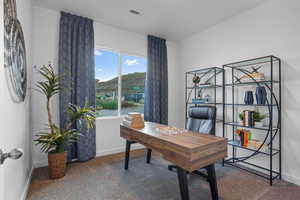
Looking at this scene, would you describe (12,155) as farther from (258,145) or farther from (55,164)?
(258,145)

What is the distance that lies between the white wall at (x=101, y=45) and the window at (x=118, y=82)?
0.63 ft

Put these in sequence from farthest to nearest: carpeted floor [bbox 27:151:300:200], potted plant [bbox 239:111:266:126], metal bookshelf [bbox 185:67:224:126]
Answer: metal bookshelf [bbox 185:67:224:126] < potted plant [bbox 239:111:266:126] < carpeted floor [bbox 27:151:300:200]

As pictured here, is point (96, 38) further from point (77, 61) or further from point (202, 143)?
point (202, 143)

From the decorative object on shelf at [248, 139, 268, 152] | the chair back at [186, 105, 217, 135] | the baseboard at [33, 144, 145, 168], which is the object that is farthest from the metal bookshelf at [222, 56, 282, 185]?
the baseboard at [33, 144, 145, 168]

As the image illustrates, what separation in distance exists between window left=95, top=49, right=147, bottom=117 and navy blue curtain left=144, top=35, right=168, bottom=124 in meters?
0.20

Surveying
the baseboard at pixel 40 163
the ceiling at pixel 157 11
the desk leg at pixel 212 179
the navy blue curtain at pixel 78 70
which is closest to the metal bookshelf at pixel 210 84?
the ceiling at pixel 157 11

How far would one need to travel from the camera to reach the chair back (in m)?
2.09

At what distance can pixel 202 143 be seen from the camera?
4.57 ft

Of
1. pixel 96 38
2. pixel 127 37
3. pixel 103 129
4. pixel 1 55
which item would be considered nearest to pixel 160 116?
pixel 103 129

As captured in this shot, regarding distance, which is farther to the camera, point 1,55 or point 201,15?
point 201,15

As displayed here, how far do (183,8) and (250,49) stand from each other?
137cm

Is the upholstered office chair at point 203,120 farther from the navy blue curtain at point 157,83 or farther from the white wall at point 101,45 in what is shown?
the white wall at point 101,45

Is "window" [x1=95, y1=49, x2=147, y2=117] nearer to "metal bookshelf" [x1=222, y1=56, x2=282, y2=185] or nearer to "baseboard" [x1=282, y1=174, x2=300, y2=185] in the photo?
"metal bookshelf" [x1=222, y1=56, x2=282, y2=185]

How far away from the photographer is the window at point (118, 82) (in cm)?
322
